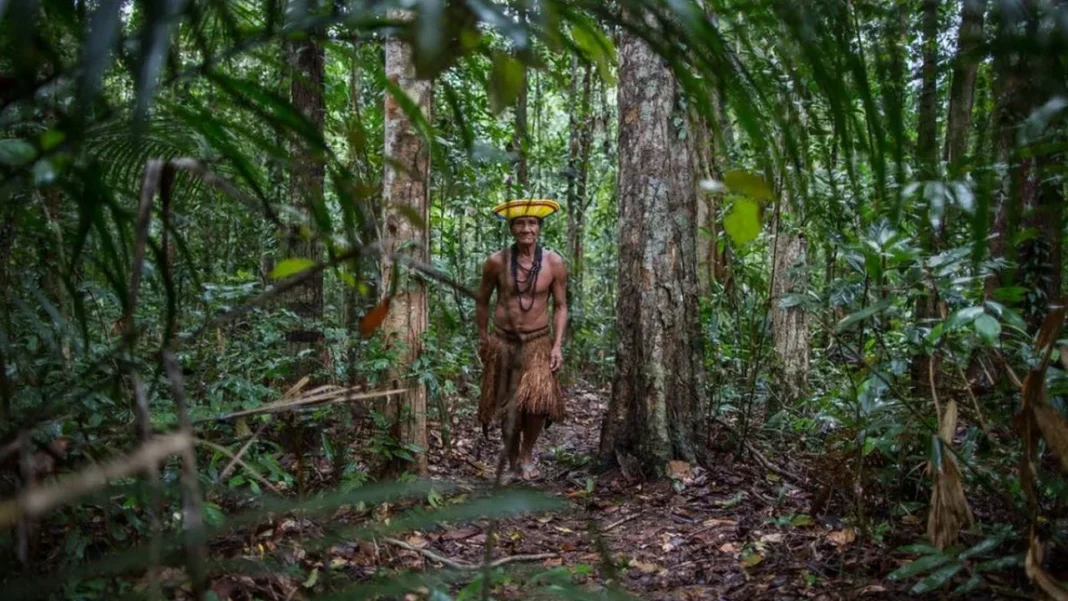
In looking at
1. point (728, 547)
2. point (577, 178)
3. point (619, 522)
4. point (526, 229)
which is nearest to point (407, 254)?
point (526, 229)

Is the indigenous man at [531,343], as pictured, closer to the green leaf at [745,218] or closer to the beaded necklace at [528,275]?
the beaded necklace at [528,275]

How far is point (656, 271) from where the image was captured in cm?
451

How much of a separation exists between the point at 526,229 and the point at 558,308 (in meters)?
0.60

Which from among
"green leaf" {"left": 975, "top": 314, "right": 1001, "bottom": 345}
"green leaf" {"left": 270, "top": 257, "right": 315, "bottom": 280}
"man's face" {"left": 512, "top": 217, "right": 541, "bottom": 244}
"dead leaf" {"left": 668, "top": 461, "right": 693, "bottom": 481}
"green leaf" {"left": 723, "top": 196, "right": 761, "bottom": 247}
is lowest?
"dead leaf" {"left": 668, "top": 461, "right": 693, "bottom": 481}

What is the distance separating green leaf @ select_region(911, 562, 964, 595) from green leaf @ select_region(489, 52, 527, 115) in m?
1.75

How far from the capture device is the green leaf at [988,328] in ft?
6.34

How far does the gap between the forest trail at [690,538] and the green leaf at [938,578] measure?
0.16m

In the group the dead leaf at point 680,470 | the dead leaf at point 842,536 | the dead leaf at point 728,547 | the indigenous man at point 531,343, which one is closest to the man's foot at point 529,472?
the indigenous man at point 531,343

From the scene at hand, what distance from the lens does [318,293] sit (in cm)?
512

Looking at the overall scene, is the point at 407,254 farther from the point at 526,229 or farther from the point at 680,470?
the point at 680,470

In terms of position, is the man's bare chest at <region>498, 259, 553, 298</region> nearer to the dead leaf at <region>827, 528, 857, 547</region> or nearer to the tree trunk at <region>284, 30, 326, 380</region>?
the tree trunk at <region>284, 30, 326, 380</region>

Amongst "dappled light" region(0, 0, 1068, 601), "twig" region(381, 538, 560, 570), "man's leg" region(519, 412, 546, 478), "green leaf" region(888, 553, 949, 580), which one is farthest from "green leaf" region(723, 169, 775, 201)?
"man's leg" region(519, 412, 546, 478)

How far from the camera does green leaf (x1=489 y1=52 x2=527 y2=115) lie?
2.89 feet

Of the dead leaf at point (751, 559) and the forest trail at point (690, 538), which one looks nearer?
the forest trail at point (690, 538)
